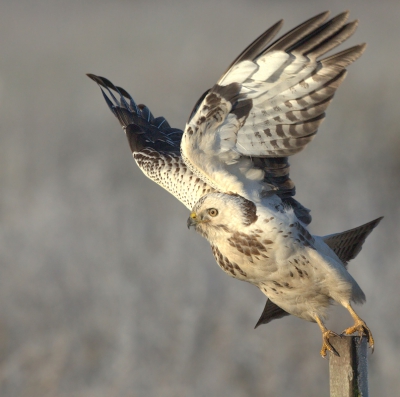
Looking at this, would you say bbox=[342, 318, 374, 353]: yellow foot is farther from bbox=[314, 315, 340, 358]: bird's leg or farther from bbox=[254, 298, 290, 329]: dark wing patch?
bbox=[254, 298, 290, 329]: dark wing patch

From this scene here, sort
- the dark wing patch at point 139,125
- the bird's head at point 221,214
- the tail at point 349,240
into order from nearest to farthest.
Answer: the bird's head at point 221,214, the tail at point 349,240, the dark wing patch at point 139,125

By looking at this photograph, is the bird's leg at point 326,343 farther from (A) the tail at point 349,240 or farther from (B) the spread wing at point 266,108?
(B) the spread wing at point 266,108

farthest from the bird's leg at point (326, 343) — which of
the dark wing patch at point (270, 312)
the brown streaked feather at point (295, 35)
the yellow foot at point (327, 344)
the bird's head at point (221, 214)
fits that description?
the brown streaked feather at point (295, 35)

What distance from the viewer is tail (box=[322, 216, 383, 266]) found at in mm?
6734

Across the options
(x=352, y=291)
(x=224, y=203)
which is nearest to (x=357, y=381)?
(x=352, y=291)

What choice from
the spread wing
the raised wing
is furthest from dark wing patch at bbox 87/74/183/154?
the spread wing

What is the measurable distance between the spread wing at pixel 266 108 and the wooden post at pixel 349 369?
1.56 m

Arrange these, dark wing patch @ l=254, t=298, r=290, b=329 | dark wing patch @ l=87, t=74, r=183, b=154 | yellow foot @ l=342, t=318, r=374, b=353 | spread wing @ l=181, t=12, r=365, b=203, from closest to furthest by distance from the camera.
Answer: spread wing @ l=181, t=12, r=365, b=203, yellow foot @ l=342, t=318, r=374, b=353, dark wing patch @ l=254, t=298, r=290, b=329, dark wing patch @ l=87, t=74, r=183, b=154

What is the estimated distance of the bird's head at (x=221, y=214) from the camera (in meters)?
5.87

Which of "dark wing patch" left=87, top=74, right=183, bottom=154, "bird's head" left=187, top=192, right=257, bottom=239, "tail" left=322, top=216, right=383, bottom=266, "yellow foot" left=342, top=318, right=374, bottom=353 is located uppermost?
"dark wing patch" left=87, top=74, right=183, bottom=154

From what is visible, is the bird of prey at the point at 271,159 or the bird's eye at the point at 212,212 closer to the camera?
the bird of prey at the point at 271,159

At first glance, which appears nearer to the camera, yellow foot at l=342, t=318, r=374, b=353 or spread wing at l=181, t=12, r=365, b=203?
spread wing at l=181, t=12, r=365, b=203

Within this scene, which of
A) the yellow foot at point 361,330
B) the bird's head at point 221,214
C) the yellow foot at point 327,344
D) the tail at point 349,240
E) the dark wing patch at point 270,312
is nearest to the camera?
the yellow foot at point 327,344

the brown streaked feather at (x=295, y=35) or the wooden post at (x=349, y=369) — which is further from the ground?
the brown streaked feather at (x=295, y=35)
